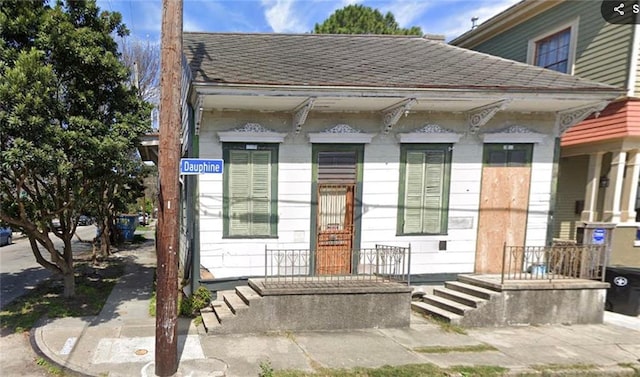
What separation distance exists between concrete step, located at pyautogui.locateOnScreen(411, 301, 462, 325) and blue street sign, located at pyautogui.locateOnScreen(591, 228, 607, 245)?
3.19m

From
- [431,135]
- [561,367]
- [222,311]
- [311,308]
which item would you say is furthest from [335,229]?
[561,367]

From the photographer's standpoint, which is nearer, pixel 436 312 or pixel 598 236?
pixel 436 312

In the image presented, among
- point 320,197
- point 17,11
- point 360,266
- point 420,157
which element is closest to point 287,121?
point 320,197

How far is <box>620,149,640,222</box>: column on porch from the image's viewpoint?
7758 mm

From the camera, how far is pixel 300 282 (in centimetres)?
596

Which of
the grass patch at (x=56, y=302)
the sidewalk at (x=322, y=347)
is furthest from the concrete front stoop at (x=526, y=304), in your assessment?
the grass patch at (x=56, y=302)

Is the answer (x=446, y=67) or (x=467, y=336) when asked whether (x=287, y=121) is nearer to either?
(x=446, y=67)

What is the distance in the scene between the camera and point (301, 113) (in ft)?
20.6

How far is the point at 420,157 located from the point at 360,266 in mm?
2619

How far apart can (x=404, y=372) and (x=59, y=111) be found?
20.3 ft

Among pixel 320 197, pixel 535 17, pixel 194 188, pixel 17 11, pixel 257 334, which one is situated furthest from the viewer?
pixel 535 17

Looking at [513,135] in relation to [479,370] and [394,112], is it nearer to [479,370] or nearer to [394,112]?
[394,112]

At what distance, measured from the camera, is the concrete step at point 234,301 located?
17.9 ft

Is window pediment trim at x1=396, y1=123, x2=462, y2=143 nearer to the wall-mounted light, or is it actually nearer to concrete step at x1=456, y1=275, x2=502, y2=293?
concrete step at x1=456, y1=275, x2=502, y2=293
